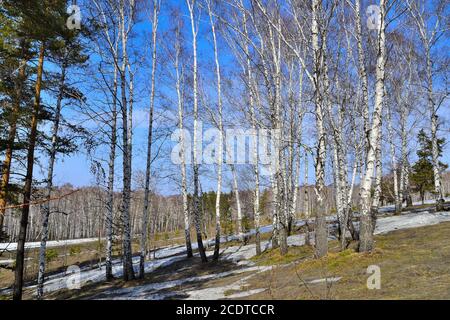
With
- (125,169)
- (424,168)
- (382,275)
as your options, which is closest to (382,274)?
(382,275)

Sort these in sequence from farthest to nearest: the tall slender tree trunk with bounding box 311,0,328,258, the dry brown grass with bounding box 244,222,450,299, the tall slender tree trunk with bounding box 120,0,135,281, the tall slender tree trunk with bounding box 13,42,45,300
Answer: the tall slender tree trunk with bounding box 120,0,135,281 → the tall slender tree trunk with bounding box 13,42,45,300 → the tall slender tree trunk with bounding box 311,0,328,258 → the dry brown grass with bounding box 244,222,450,299

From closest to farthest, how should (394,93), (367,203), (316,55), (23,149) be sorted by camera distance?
(367,203) → (316,55) → (23,149) → (394,93)

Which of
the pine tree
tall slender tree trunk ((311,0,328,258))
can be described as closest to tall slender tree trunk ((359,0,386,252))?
tall slender tree trunk ((311,0,328,258))

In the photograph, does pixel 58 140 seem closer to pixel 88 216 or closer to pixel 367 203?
pixel 367 203

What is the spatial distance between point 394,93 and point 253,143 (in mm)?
12810

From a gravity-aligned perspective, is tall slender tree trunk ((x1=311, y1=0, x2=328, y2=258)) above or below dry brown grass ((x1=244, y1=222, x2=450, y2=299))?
above

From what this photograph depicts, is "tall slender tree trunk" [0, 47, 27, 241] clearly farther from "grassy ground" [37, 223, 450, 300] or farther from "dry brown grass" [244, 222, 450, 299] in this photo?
"dry brown grass" [244, 222, 450, 299]

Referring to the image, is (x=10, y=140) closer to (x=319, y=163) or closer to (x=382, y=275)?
(x=319, y=163)

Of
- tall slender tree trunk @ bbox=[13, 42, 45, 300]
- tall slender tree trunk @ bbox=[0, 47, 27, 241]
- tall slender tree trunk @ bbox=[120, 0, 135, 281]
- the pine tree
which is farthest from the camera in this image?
the pine tree

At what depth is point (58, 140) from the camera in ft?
42.5

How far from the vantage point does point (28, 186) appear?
1059cm

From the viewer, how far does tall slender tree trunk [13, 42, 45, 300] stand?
391 inches

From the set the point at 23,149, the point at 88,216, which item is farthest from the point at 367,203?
the point at 88,216

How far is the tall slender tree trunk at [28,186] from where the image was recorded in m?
9.92
